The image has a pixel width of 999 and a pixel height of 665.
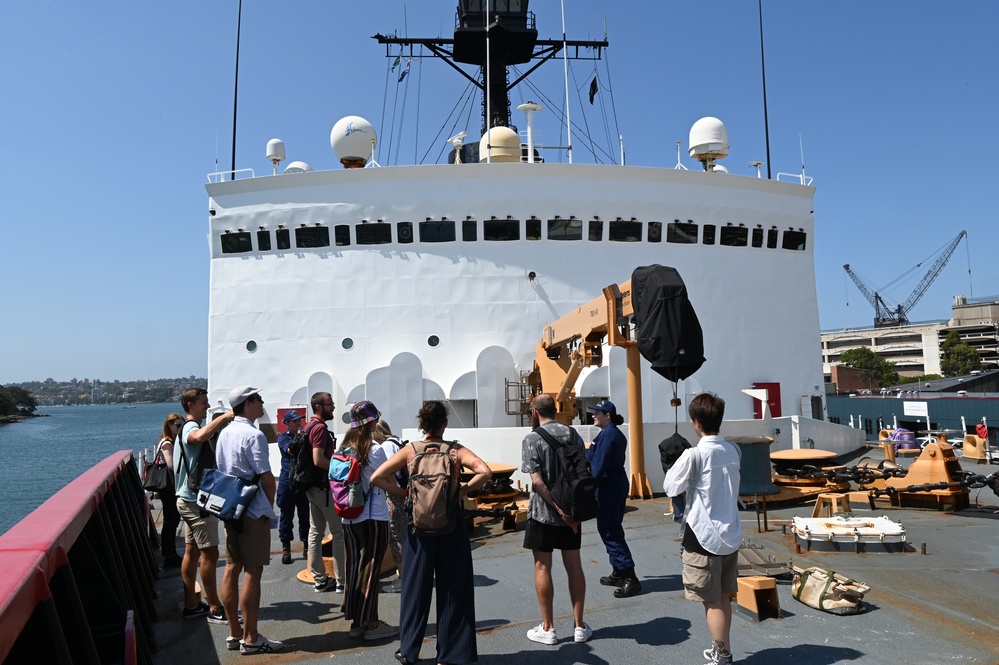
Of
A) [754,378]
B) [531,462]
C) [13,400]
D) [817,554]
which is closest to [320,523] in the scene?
[531,462]

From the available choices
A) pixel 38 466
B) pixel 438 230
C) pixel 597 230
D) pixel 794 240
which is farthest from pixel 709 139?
pixel 38 466

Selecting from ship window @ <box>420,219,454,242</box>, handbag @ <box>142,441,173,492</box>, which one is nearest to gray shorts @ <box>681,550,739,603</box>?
handbag @ <box>142,441,173,492</box>

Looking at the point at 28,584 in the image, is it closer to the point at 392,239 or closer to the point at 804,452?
the point at 804,452

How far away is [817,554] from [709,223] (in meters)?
11.7

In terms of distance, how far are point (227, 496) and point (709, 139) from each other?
16.8 m

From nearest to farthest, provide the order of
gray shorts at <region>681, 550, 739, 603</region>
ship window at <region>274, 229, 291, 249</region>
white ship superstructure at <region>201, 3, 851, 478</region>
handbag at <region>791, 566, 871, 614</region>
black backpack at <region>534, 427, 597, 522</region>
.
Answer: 1. gray shorts at <region>681, 550, 739, 603</region>
2. black backpack at <region>534, 427, 597, 522</region>
3. handbag at <region>791, 566, 871, 614</region>
4. white ship superstructure at <region>201, 3, 851, 478</region>
5. ship window at <region>274, 229, 291, 249</region>

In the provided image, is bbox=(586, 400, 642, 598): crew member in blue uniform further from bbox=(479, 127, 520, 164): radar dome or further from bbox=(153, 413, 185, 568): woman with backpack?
bbox=(479, 127, 520, 164): radar dome

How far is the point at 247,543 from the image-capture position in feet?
15.7

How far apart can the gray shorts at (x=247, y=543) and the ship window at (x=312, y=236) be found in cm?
1260

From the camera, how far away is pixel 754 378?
56.2 ft

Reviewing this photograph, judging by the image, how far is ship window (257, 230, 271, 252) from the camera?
17.0m

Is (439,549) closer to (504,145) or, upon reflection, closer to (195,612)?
(195,612)

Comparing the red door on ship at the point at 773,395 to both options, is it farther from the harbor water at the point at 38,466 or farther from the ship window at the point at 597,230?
the harbor water at the point at 38,466

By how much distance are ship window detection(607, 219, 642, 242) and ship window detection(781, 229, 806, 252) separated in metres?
4.32
